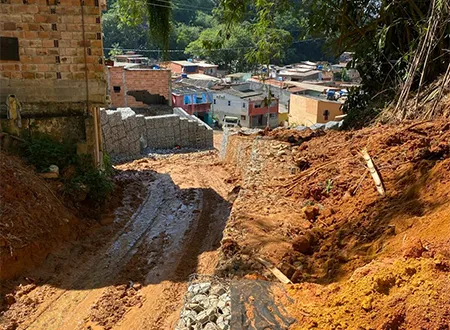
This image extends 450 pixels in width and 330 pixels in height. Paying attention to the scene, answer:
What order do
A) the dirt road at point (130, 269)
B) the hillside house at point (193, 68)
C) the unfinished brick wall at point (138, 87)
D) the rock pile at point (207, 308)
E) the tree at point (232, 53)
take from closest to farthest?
the rock pile at point (207, 308) → the dirt road at point (130, 269) → the unfinished brick wall at point (138, 87) → the tree at point (232, 53) → the hillside house at point (193, 68)

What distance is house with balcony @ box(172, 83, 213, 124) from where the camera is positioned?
3328 cm

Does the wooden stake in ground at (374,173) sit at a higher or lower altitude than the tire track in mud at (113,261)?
higher

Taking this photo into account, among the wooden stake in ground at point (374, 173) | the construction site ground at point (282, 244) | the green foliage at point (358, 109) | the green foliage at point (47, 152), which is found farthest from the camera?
the green foliage at point (358, 109)

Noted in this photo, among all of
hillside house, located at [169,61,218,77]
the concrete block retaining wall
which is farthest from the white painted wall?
the concrete block retaining wall

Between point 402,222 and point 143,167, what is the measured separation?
378 inches

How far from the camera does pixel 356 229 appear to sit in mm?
5199

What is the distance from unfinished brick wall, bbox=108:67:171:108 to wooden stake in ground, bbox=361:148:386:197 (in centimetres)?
1772

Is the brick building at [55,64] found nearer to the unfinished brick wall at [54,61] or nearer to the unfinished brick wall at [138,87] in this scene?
the unfinished brick wall at [54,61]

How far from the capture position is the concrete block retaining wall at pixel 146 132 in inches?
557

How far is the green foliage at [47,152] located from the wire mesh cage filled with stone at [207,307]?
5.09 metres

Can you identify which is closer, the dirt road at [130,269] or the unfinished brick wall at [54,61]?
the dirt road at [130,269]

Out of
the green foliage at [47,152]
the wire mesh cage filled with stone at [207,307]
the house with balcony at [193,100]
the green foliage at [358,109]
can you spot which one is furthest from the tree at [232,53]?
the wire mesh cage filled with stone at [207,307]

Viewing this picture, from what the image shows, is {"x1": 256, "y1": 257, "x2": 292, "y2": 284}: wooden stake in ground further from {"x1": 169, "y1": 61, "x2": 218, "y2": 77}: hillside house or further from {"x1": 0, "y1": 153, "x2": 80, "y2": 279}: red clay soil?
{"x1": 169, "y1": 61, "x2": 218, "y2": 77}: hillside house

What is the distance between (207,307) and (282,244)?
5.32 ft
